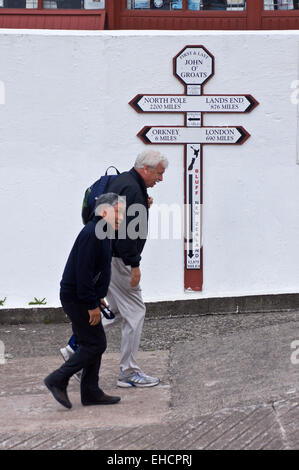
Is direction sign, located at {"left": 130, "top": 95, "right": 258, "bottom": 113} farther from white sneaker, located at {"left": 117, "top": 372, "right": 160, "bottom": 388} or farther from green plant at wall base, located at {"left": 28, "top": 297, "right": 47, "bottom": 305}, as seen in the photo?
white sneaker, located at {"left": 117, "top": 372, "right": 160, "bottom": 388}

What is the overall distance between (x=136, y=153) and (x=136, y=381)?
2872 millimetres

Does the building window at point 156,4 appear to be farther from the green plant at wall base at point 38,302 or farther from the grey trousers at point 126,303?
the grey trousers at point 126,303

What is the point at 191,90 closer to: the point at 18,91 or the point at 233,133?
the point at 233,133

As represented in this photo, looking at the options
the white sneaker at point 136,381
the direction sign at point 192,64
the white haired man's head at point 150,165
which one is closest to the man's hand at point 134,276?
the white haired man's head at point 150,165

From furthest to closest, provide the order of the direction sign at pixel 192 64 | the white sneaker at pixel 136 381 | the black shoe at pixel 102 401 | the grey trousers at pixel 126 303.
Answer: the direction sign at pixel 192 64 → the white sneaker at pixel 136 381 → the grey trousers at pixel 126 303 → the black shoe at pixel 102 401

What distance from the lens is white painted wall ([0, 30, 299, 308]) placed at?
30.9ft

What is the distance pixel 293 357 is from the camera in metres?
7.26

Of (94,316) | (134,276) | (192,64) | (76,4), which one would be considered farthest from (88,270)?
(76,4)

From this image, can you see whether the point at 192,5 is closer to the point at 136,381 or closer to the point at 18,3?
the point at 18,3

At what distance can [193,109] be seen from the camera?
370 inches

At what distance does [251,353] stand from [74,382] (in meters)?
1.41

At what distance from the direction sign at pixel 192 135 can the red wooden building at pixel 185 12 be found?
143 centimetres

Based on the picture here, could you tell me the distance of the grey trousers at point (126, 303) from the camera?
23.3ft

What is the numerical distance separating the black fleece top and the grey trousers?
140 mm
